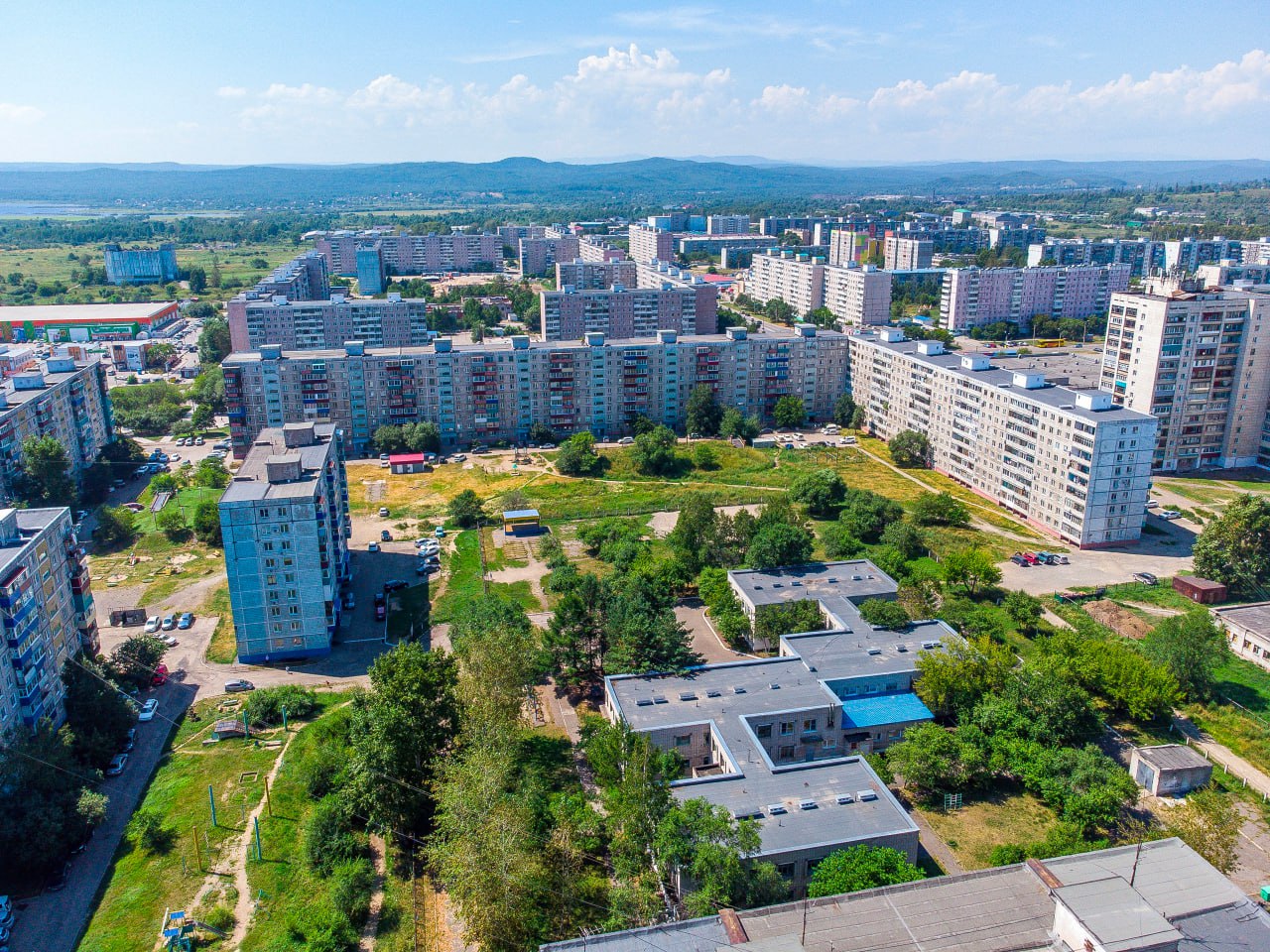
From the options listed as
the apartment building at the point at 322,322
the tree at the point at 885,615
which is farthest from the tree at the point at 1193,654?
the apartment building at the point at 322,322

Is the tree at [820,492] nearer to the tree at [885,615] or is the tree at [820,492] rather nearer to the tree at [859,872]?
the tree at [885,615]

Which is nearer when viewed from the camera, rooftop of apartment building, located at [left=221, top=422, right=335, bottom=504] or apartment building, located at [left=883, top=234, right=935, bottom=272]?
rooftop of apartment building, located at [left=221, top=422, right=335, bottom=504]

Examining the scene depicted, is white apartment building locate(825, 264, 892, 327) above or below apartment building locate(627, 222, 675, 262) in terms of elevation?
below

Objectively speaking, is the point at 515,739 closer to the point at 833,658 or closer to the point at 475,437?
the point at 833,658

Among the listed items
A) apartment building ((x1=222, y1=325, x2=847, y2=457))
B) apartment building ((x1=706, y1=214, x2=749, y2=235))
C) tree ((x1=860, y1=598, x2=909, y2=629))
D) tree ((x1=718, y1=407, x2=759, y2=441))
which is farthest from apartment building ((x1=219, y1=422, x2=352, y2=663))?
apartment building ((x1=706, y1=214, x2=749, y2=235))

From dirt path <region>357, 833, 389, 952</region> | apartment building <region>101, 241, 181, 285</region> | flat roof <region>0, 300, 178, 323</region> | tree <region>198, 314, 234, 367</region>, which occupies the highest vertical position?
apartment building <region>101, 241, 181, 285</region>

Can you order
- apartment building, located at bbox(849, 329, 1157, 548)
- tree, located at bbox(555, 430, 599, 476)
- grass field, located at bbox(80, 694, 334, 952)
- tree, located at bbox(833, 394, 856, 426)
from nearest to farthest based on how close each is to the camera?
1. grass field, located at bbox(80, 694, 334, 952)
2. apartment building, located at bbox(849, 329, 1157, 548)
3. tree, located at bbox(555, 430, 599, 476)
4. tree, located at bbox(833, 394, 856, 426)

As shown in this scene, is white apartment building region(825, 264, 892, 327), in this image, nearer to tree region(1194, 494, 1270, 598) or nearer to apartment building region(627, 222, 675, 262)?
apartment building region(627, 222, 675, 262)

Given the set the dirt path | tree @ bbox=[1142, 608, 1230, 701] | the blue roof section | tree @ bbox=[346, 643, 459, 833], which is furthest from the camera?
tree @ bbox=[1142, 608, 1230, 701]

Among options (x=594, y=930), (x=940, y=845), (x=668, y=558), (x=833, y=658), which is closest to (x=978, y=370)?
(x=668, y=558)
